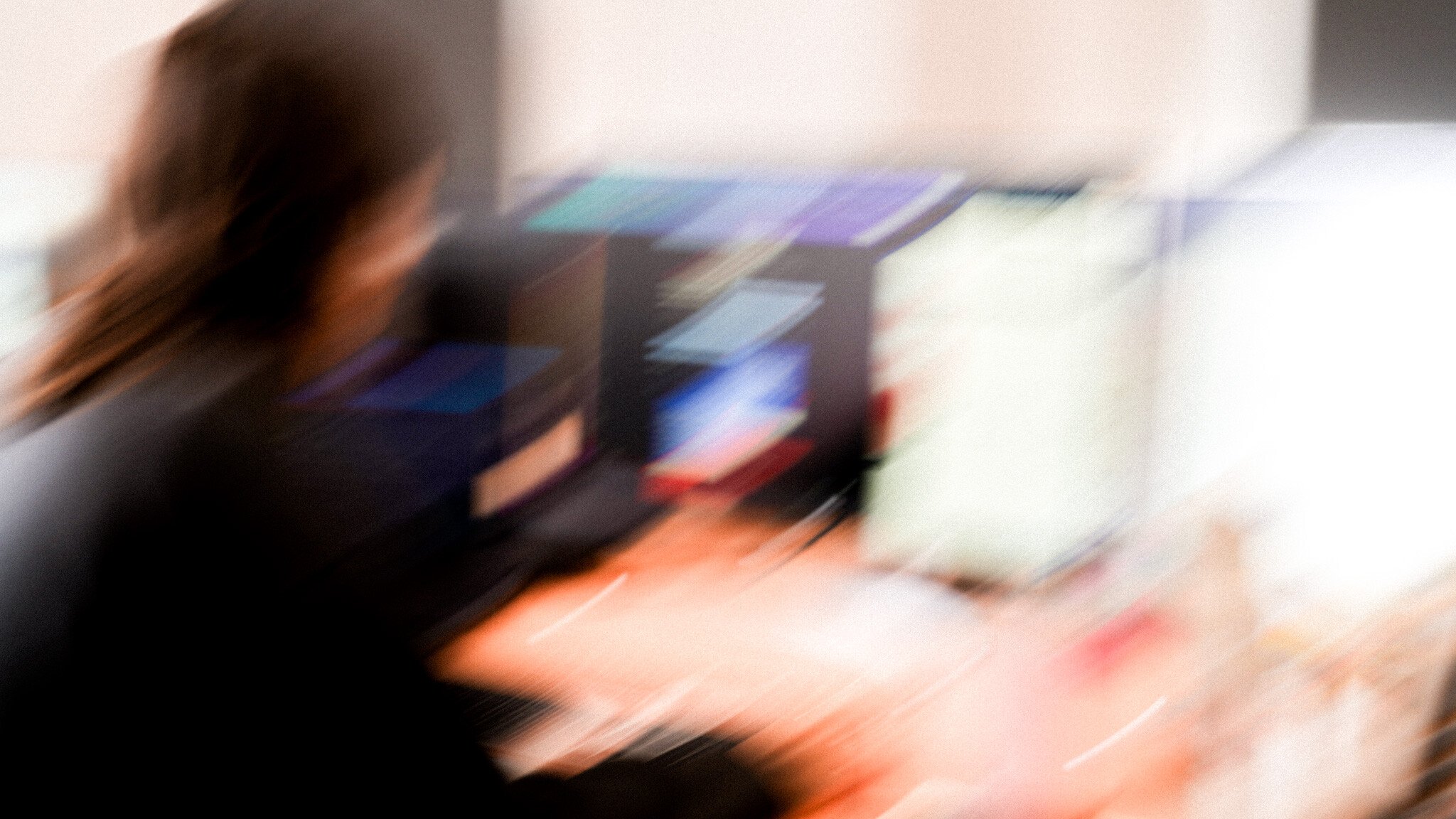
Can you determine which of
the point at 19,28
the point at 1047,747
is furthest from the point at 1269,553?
the point at 19,28

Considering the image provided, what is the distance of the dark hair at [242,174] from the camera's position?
841 mm

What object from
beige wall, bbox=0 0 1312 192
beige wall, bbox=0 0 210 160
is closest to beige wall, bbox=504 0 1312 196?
beige wall, bbox=0 0 1312 192

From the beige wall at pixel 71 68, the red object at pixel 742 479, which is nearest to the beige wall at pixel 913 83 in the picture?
the red object at pixel 742 479

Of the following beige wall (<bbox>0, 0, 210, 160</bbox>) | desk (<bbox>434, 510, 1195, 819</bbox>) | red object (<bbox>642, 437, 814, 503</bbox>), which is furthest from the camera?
beige wall (<bbox>0, 0, 210, 160</bbox>)

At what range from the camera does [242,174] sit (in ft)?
2.86

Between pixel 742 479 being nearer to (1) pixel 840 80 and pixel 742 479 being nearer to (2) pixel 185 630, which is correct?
(1) pixel 840 80

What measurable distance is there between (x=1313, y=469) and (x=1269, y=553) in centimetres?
9

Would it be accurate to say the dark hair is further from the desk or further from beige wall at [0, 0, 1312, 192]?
the desk

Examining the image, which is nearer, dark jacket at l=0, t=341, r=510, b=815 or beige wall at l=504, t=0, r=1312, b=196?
dark jacket at l=0, t=341, r=510, b=815

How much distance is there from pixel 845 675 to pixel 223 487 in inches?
28.5

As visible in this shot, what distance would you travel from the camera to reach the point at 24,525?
0.76 meters

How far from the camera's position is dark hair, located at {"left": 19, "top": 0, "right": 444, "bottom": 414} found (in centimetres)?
84

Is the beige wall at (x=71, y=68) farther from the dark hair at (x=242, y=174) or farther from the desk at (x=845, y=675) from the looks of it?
the desk at (x=845, y=675)

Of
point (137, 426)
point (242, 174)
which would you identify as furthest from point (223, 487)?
point (242, 174)
